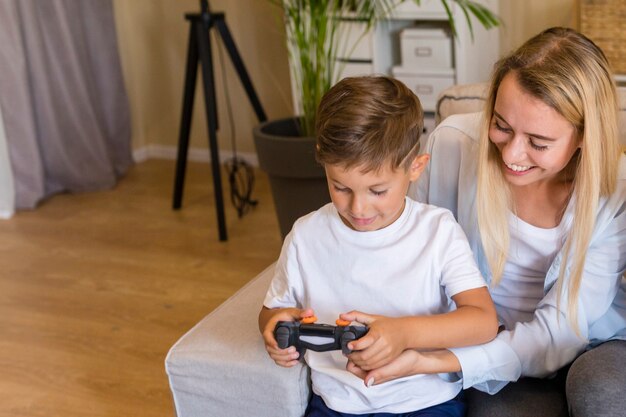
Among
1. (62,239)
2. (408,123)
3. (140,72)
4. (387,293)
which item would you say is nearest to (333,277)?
(387,293)

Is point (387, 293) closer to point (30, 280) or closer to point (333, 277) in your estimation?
point (333, 277)

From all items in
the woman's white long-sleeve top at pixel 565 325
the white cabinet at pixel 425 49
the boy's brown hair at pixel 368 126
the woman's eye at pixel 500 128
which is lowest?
the woman's white long-sleeve top at pixel 565 325

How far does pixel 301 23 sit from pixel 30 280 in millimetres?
1207

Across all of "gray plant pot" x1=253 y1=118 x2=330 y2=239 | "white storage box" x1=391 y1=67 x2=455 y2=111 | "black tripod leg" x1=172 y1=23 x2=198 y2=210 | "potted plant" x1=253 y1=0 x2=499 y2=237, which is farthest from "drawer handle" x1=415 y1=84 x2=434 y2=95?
"black tripod leg" x1=172 y1=23 x2=198 y2=210

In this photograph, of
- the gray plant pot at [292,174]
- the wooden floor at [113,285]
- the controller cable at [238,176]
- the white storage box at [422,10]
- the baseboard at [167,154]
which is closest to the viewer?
the wooden floor at [113,285]

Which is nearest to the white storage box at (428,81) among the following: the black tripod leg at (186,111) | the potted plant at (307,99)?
the potted plant at (307,99)

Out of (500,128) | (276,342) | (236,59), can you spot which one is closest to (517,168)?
(500,128)

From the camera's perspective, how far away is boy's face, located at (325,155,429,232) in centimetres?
145

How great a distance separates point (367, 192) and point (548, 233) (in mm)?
362

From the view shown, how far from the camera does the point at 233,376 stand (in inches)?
61.3

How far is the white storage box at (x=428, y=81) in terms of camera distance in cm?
312

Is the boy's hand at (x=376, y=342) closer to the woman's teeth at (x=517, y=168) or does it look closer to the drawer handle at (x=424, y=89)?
the woman's teeth at (x=517, y=168)

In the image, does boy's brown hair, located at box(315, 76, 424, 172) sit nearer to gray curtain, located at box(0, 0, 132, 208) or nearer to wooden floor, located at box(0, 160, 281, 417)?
wooden floor, located at box(0, 160, 281, 417)

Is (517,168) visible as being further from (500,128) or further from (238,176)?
(238,176)
